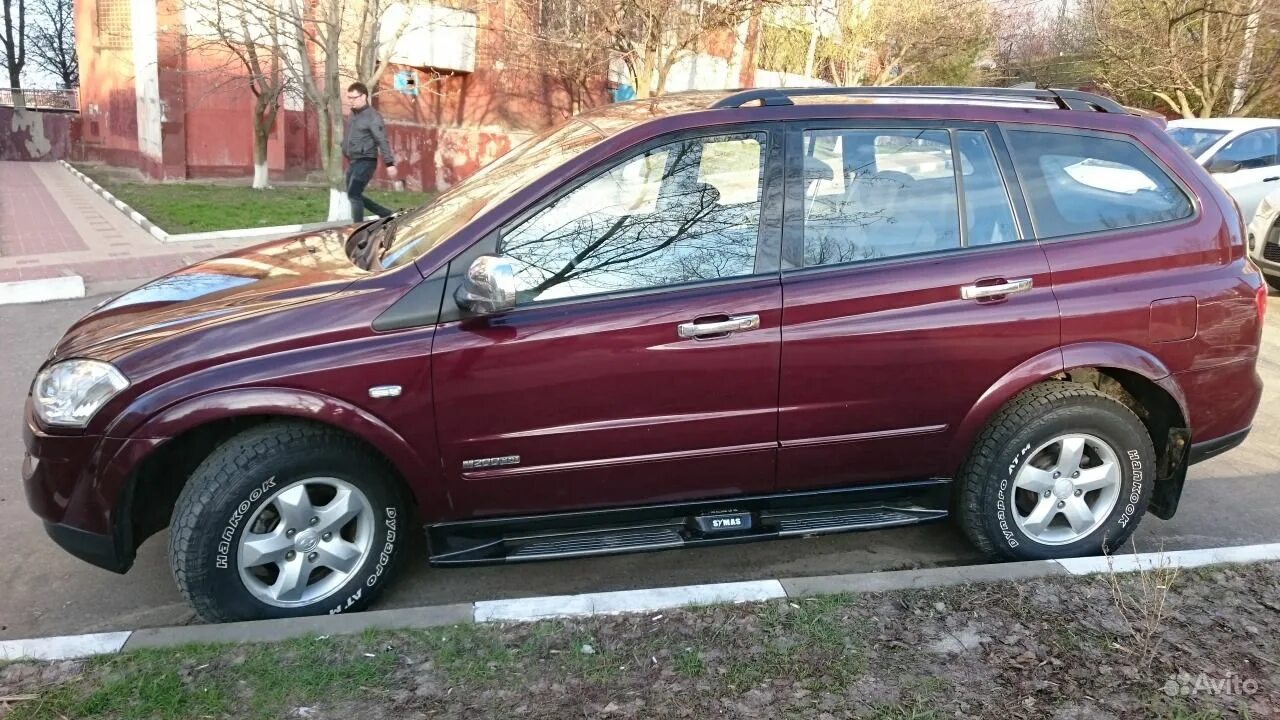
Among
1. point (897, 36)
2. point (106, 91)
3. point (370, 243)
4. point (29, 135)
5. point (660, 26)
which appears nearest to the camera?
point (370, 243)

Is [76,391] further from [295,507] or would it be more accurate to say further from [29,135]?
[29,135]

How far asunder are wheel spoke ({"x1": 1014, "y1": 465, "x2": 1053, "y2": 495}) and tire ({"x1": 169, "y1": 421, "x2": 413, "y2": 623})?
238 cm

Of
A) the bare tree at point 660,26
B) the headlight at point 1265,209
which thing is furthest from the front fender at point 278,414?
the bare tree at point 660,26

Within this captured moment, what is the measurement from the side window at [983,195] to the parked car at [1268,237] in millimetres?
7051

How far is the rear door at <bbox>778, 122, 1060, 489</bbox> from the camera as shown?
11.2 feet

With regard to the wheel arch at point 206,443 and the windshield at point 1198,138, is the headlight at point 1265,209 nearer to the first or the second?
the windshield at point 1198,138

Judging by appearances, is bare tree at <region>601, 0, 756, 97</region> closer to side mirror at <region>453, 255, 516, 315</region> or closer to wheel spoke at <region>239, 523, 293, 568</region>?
side mirror at <region>453, 255, 516, 315</region>

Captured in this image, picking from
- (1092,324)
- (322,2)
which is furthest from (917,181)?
(322,2)

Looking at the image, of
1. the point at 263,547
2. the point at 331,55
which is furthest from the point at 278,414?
the point at 331,55

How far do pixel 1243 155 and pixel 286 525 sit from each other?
12133mm

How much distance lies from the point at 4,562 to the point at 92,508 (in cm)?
118

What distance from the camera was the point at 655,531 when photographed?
3480mm

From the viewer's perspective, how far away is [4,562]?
152 inches

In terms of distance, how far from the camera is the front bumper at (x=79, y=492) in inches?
121
